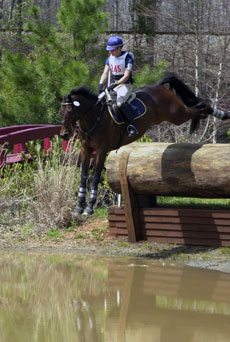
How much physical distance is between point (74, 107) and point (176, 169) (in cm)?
193

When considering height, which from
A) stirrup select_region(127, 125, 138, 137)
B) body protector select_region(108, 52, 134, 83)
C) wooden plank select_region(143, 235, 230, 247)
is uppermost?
body protector select_region(108, 52, 134, 83)

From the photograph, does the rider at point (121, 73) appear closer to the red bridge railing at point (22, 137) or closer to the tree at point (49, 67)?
the red bridge railing at point (22, 137)

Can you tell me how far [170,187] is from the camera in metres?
10.9

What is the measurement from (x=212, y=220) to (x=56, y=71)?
9.09 m

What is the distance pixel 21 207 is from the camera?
12.7m

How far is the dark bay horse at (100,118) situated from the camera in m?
10.1

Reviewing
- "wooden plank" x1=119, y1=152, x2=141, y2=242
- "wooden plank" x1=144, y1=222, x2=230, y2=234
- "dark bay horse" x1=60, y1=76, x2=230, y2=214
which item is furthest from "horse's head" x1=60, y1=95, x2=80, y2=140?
"wooden plank" x1=144, y1=222, x2=230, y2=234

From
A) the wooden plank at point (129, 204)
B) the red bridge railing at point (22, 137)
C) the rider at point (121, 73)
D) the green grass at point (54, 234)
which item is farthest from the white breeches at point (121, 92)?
the red bridge railing at point (22, 137)

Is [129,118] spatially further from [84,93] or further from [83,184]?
[83,184]

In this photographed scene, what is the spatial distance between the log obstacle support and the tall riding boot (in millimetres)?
774

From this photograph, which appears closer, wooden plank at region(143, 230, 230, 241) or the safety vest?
the safety vest

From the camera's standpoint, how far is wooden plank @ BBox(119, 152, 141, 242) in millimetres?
11109

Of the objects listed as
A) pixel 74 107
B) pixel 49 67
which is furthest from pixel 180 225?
pixel 49 67

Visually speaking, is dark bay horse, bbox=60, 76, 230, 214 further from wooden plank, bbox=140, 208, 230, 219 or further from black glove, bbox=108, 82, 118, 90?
wooden plank, bbox=140, 208, 230, 219
